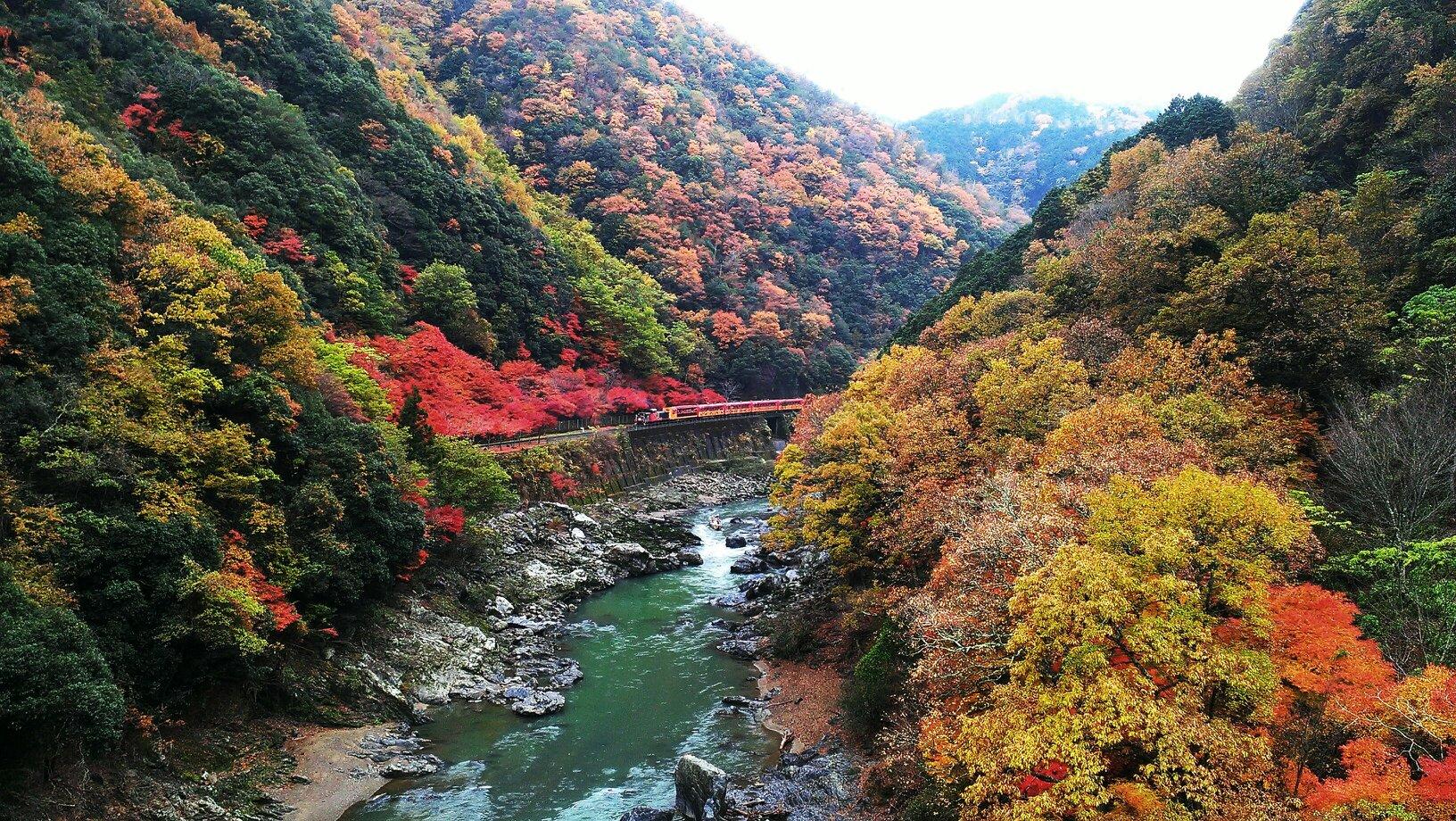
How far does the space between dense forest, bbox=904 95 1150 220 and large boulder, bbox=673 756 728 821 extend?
402 ft

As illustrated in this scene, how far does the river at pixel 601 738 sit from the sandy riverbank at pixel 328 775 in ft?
1.83

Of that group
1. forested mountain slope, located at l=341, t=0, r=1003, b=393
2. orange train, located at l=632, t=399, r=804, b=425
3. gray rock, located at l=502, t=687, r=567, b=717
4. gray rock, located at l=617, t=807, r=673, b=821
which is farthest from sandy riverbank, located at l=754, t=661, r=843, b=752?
forested mountain slope, located at l=341, t=0, r=1003, b=393

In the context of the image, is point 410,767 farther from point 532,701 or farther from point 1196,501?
point 1196,501

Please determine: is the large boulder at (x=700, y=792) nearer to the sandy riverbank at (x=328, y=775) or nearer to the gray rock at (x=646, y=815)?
the gray rock at (x=646, y=815)

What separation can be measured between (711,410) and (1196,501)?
1971 inches

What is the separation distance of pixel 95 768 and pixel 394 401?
19775 millimetres

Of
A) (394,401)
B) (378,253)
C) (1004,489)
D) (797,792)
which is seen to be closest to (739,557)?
(394,401)

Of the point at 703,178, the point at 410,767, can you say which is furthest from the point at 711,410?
the point at 410,767

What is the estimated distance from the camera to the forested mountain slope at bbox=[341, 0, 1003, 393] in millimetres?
74000

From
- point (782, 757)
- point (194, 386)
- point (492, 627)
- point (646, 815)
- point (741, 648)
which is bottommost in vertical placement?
point (741, 648)

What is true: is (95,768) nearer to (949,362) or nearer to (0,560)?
(0,560)

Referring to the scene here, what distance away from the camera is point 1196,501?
12695 millimetres

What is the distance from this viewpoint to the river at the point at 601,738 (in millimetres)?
17672

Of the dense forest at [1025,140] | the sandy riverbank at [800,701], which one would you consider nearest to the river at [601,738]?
the sandy riverbank at [800,701]
